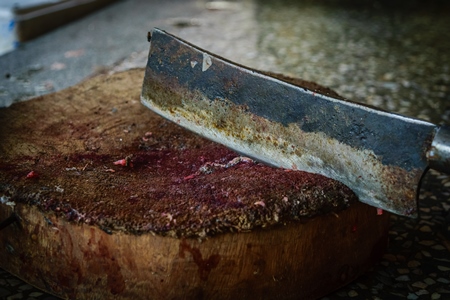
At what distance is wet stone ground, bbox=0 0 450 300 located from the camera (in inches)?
97.6

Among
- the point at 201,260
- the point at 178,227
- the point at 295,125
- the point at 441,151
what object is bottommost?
the point at 201,260

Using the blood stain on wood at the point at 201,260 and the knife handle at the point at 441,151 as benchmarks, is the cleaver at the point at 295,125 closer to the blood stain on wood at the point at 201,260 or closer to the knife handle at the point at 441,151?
the knife handle at the point at 441,151

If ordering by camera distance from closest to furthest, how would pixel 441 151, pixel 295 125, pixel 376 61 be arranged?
1. pixel 441 151
2. pixel 295 125
3. pixel 376 61

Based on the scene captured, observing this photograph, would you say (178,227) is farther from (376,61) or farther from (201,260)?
(376,61)

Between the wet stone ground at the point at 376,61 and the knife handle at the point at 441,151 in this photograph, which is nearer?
the knife handle at the point at 441,151

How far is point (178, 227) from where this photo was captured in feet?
6.28

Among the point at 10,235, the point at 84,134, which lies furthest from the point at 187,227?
the point at 84,134

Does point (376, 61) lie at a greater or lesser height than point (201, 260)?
lesser

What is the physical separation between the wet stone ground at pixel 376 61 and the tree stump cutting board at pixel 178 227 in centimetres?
20

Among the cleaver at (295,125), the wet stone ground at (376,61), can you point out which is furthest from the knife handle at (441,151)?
the wet stone ground at (376,61)

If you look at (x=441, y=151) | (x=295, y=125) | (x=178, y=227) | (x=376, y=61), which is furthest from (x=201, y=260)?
(x=376, y=61)

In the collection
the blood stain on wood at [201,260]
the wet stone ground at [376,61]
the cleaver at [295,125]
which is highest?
the cleaver at [295,125]

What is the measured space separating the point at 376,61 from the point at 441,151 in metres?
4.45

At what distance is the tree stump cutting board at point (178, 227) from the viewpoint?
1.95 metres
